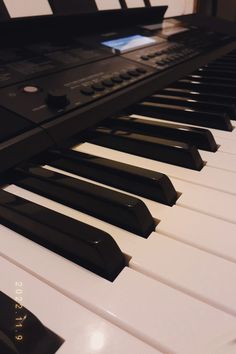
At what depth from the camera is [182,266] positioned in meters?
0.41

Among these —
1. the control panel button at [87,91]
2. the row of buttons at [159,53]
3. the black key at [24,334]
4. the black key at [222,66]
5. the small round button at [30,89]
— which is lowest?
the black key at [222,66]

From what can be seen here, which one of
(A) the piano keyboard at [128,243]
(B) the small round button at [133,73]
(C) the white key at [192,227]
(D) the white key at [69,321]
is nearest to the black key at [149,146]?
(A) the piano keyboard at [128,243]

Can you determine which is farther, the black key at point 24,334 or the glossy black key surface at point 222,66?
the glossy black key surface at point 222,66

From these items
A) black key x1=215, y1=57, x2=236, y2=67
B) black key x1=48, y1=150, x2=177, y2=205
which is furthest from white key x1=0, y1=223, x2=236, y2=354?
black key x1=215, y1=57, x2=236, y2=67

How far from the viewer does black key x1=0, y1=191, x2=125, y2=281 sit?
39 centimetres

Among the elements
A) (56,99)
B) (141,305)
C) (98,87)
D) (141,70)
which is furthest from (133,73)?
(141,305)

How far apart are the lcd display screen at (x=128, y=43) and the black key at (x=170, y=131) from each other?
0.33 m

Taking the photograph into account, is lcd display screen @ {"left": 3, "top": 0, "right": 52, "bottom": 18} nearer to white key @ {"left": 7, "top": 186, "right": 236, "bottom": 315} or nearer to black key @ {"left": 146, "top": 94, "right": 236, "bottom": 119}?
black key @ {"left": 146, "top": 94, "right": 236, "bottom": 119}

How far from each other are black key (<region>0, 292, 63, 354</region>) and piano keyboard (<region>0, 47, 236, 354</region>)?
1 cm

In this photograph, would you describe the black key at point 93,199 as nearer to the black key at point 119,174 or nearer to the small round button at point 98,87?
the black key at point 119,174

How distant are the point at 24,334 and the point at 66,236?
0.13 meters

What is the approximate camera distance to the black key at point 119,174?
533mm

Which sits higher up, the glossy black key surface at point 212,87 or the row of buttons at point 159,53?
the row of buttons at point 159,53

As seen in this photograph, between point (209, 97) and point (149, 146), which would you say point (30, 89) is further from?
point (209, 97)
